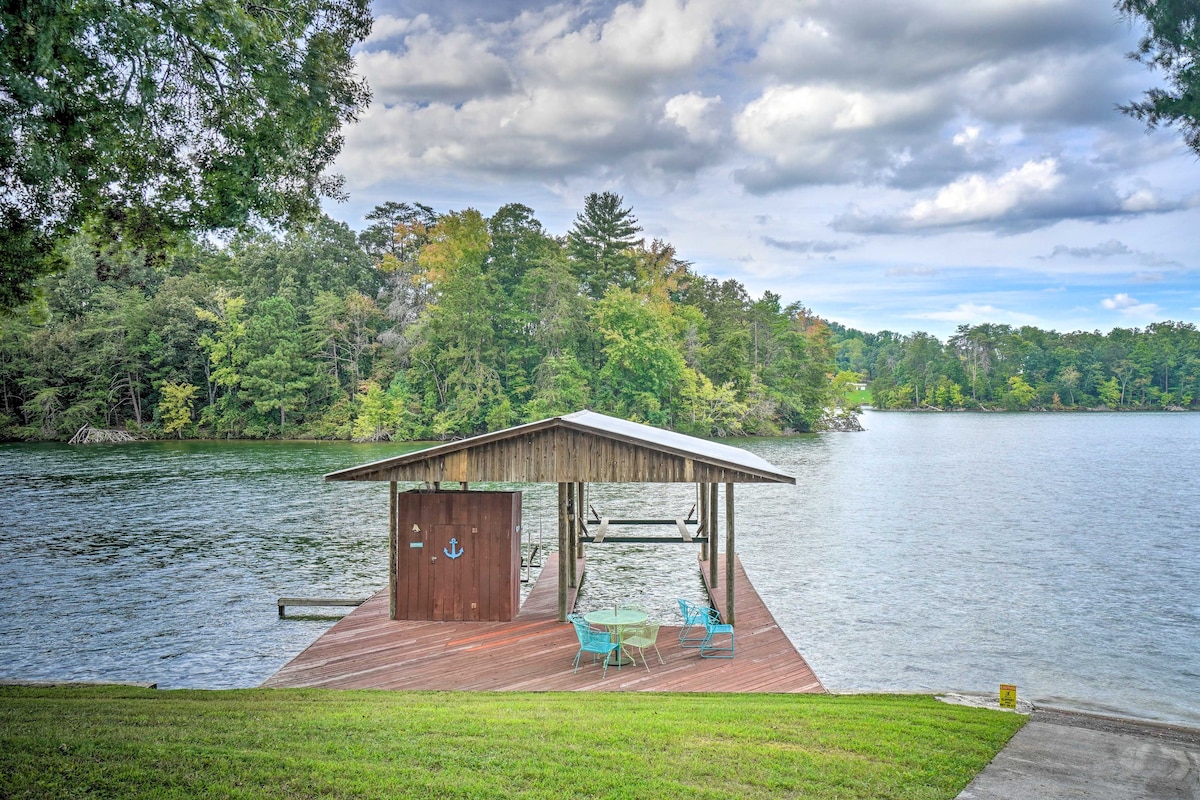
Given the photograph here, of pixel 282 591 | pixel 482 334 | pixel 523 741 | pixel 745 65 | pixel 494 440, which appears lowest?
pixel 282 591

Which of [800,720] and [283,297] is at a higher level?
[283,297]

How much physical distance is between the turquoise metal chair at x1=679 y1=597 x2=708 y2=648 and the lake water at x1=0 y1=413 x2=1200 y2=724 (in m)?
2.03

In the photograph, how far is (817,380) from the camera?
73062 mm

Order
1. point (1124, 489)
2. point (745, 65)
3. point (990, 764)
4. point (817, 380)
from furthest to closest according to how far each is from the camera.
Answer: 1. point (817, 380)
2. point (745, 65)
3. point (1124, 489)
4. point (990, 764)

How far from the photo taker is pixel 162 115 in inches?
428

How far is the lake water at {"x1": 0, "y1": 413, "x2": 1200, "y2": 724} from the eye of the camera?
12.7 metres

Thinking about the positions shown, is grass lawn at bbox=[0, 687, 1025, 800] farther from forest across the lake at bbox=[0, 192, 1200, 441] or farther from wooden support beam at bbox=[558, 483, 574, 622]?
forest across the lake at bbox=[0, 192, 1200, 441]

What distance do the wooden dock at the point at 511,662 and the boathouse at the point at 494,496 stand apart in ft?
1.62

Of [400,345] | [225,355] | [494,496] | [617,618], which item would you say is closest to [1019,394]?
[400,345]

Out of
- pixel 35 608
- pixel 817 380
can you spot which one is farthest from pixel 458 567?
pixel 817 380

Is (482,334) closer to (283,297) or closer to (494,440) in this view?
(283,297)

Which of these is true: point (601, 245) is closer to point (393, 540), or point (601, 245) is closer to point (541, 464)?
point (393, 540)

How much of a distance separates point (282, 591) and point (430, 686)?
9003mm

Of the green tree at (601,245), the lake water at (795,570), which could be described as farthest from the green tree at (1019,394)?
the lake water at (795,570)
